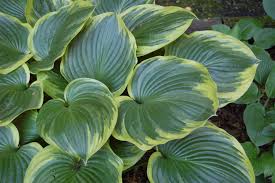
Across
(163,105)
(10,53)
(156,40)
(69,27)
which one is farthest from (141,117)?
(10,53)

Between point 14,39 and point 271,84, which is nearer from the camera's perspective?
point 14,39

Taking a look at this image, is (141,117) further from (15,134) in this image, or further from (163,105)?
(15,134)

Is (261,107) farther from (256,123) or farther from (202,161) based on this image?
(202,161)

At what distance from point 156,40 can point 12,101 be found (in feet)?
1.87

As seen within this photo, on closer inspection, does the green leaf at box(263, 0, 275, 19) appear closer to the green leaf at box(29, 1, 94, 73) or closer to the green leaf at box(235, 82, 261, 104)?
the green leaf at box(235, 82, 261, 104)

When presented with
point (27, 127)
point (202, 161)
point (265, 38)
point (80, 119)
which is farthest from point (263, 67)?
point (27, 127)

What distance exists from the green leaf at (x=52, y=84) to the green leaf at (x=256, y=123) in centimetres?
75

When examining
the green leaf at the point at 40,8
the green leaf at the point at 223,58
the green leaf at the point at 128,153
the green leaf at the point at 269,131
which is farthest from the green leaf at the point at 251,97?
the green leaf at the point at 40,8

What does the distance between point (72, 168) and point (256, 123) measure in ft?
2.58

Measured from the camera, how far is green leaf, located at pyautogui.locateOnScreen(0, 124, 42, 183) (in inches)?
54.1

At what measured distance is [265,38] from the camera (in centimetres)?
202

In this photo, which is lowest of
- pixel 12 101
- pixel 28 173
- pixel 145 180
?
pixel 145 180

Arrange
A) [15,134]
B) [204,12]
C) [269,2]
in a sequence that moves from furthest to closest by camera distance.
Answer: [204,12], [269,2], [15,134]

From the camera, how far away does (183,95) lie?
1.37 metres
